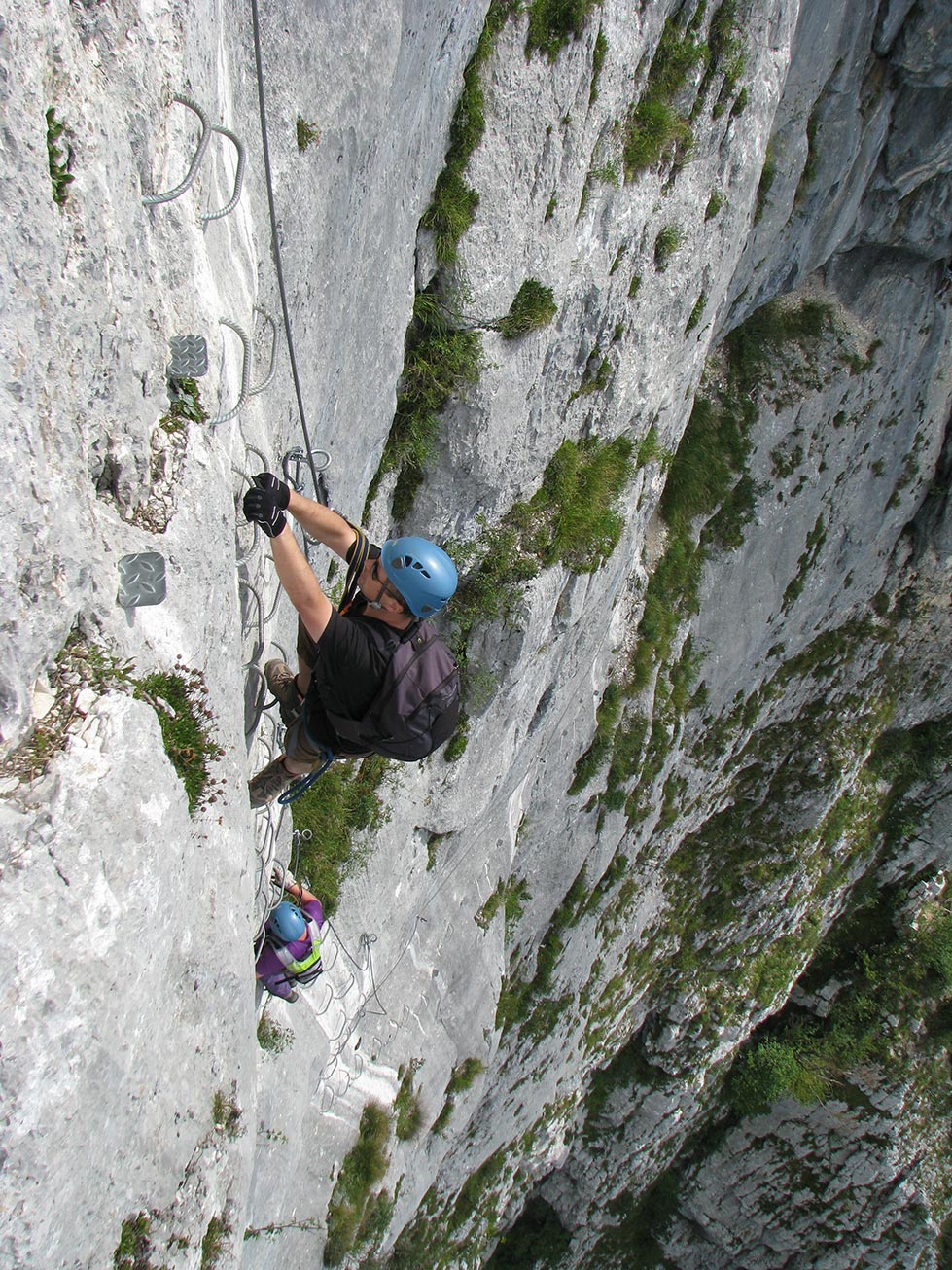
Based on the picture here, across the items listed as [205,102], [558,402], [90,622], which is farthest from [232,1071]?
[558,402]

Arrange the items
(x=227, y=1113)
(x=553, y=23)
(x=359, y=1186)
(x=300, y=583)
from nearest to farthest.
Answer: (x=227, y=1113) < (x=300, y=583) < (x=553, y=23) < (x=359, y=1186)

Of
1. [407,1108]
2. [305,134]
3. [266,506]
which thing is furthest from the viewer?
[407,1108]

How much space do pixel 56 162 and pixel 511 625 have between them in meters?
7.14

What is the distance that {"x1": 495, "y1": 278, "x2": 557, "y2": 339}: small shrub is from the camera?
788 centimetres

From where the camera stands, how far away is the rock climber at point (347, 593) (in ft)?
14.0

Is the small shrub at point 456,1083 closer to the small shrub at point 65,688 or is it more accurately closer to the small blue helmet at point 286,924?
the small blue helmet at point 286,924

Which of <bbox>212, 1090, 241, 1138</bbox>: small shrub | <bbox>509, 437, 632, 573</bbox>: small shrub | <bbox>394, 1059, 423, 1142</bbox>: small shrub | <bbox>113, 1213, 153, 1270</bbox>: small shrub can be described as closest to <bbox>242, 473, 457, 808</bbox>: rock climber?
<bbox>212, 1090, 241, 1138</bbox>: small shrub

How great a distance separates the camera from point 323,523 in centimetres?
472

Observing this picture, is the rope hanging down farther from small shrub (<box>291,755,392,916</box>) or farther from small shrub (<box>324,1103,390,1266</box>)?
small shrub (<box>324,1103,390,1266</box>)

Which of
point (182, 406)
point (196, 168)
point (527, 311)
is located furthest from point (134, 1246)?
point (527, 311)

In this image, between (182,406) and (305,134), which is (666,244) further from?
(182,406)

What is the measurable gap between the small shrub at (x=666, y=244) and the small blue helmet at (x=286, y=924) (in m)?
8.89

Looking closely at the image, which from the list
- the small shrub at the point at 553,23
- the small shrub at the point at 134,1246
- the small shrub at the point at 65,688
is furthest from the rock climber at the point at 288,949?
the small shrub at the point at 553,23

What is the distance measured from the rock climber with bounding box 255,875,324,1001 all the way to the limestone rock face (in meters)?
0.69
